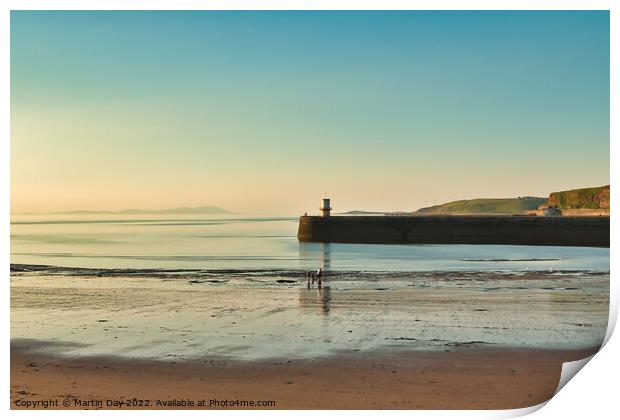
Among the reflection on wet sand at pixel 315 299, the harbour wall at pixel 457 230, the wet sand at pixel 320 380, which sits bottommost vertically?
the wet sand at pixel 320 380

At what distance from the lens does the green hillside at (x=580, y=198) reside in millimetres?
44834

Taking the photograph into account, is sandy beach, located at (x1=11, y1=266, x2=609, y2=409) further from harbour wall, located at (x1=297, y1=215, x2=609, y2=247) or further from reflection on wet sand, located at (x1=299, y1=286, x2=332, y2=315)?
harbour wall, located at (x1=297, y1=215, x2=609, y2=247)

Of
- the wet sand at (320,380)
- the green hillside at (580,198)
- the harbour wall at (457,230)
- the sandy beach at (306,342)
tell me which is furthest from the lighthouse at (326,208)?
the wet sand at (320,380)

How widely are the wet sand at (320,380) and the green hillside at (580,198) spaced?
38644 mm

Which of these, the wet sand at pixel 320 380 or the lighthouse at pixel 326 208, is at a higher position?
the lighthouse at pixel 326 208

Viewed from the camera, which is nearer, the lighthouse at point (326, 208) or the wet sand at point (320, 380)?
the wet sand at point (320, 380)

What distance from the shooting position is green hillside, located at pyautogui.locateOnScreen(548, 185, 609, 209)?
44834 mm

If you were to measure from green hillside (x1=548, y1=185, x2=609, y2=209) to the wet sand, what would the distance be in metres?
38.6

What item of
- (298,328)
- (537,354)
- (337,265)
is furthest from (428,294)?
(337,265)

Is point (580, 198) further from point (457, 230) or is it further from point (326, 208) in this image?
point (326, 208)

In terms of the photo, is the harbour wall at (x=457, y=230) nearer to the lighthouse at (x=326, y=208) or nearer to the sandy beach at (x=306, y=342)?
the lighthouse at (x=326, y=208)

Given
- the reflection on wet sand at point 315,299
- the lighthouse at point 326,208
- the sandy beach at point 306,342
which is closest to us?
the sandy beach at point 306,342

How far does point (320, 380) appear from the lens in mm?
6277
